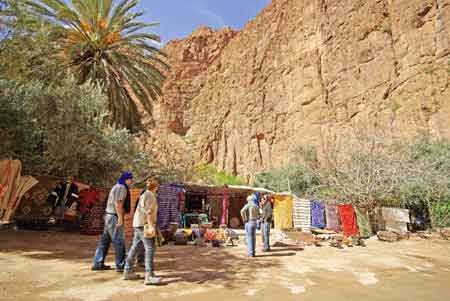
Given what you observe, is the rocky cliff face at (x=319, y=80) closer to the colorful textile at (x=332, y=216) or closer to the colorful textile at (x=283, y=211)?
the colorful textile at (x=332, y=216)

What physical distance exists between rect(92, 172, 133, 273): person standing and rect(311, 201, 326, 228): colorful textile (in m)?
10.9

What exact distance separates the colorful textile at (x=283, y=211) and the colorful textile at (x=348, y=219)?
220 cm

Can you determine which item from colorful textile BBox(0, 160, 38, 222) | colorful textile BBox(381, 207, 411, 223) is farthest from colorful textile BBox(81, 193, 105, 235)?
colorful textile BBox(381, 207, 411, 223)

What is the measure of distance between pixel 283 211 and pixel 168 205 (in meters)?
5.48

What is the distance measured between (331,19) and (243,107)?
1291 centimetres

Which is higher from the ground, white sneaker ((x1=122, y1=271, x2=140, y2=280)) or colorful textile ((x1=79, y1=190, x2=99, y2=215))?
colorful textile ((x1=79, y1=190, x2=99, y2=215))

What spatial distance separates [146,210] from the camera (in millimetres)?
4742

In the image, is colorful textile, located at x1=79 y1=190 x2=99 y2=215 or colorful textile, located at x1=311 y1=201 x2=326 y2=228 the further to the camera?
colorful textile, located at x1=311 y1=201 x2=326 y2=228

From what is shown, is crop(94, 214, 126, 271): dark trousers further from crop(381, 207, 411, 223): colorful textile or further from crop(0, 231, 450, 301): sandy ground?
crop(381, 207, 411, 223): colorful textile

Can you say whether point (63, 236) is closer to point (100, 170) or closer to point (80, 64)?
point (100, 170)

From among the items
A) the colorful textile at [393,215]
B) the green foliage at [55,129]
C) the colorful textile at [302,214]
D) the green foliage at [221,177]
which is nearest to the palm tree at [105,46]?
the green foliage at [55,129]

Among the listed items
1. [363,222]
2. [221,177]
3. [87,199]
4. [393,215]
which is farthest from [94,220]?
[221,177]

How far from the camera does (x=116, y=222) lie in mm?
5047

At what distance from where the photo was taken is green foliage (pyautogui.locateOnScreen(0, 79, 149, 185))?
923 centimetres
